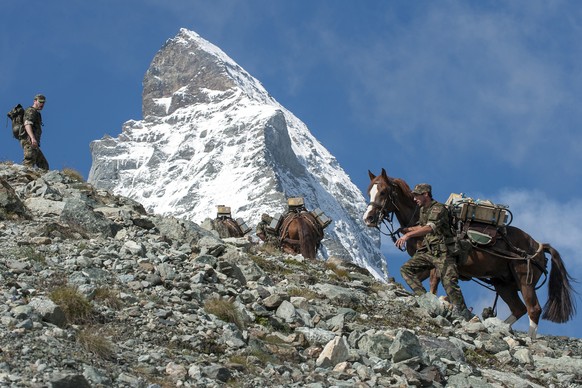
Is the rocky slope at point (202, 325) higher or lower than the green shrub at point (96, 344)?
higher

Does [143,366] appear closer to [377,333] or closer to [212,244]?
[377,333]

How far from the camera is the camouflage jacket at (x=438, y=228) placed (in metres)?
16.6

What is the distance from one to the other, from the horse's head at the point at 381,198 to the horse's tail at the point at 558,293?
10.4ft

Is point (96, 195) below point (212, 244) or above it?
above

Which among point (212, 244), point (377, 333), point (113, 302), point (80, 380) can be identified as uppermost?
point (212, 244)

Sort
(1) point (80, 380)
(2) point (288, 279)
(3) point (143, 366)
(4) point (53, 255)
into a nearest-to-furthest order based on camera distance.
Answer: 1. (1) point (80, 380)
2. (3) point (143, 366)
3. (4) point (53, 255)
4. (2) point (288, 279)

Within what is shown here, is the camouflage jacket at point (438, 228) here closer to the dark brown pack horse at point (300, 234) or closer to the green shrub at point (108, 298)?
the green shrub at point (108, 298)

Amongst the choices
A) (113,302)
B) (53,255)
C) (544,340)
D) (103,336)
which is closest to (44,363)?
(103,336)

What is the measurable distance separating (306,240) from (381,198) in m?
7.54

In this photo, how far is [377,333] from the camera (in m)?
11.1

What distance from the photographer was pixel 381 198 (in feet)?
59.7

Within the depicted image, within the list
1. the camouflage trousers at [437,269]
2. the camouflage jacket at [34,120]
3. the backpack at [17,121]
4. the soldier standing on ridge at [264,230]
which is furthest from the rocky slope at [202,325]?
the soldier standing on ridge at [264,230]

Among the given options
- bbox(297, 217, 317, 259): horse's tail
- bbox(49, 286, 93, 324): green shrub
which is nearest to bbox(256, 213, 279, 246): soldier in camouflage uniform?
bbox(297, 217, 317, 259): horse's tail

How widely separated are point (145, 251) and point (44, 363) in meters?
5.26
